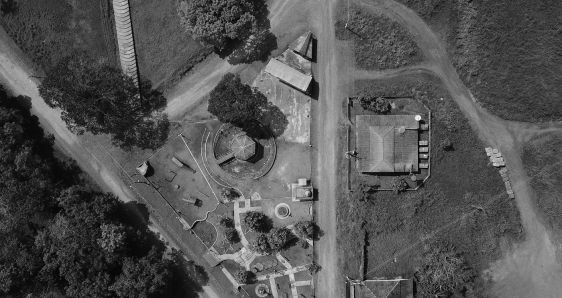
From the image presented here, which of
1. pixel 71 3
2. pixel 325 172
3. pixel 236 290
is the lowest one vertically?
pixel 236 290

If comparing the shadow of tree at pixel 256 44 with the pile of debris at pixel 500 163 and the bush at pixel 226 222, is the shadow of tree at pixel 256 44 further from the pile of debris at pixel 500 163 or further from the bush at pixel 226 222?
the pile of debris at pixel 500 163

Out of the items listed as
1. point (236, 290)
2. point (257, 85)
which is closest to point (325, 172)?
point (257, 85)

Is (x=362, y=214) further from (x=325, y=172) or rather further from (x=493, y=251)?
(x=493, y=251)

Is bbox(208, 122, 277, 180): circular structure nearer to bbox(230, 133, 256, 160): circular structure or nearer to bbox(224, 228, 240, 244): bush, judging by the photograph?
bbox(230, 133, 256, 160): circular structure

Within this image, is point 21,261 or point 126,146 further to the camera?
point 126,146

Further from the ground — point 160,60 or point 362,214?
point 160,60

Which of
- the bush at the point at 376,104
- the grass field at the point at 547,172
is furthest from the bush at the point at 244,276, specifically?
the grass field at the point at 547,172

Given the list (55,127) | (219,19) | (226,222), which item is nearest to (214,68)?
(219,19)

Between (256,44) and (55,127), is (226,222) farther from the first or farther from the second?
(55,127)
